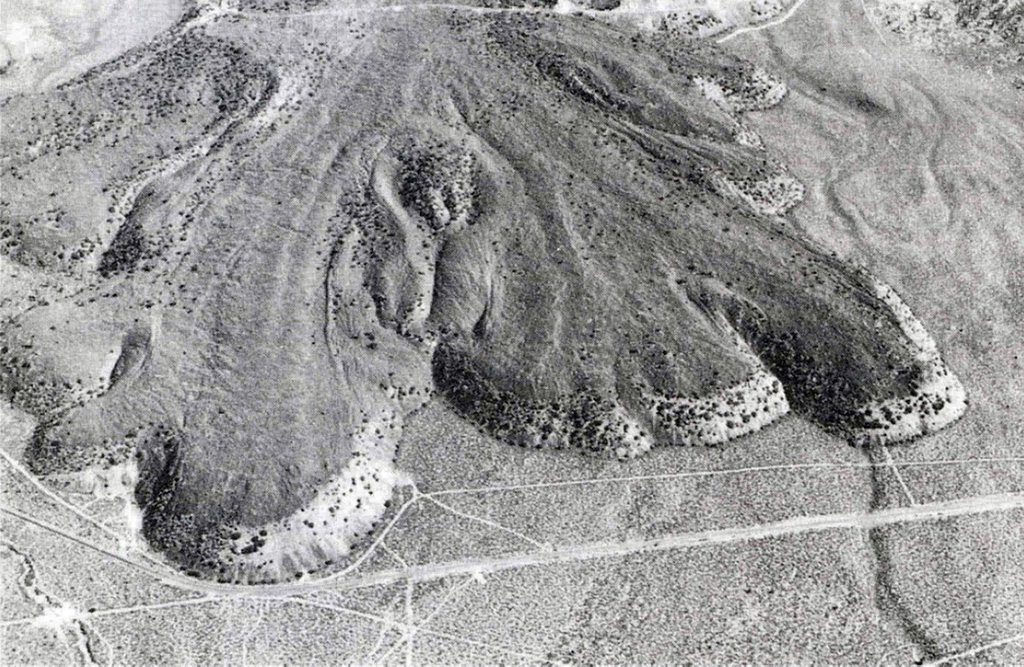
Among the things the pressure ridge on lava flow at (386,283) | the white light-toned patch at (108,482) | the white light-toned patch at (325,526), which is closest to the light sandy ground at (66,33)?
the pressure ridge on lava flow at (386,283)

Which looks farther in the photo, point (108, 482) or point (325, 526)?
point (108, 482)

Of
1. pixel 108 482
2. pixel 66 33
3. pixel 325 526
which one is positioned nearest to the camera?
pixel 325 526

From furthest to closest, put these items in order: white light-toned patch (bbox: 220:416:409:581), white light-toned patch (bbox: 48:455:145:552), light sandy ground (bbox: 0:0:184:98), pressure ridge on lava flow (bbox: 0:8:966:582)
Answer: light sandy ground (bbox: 0:0:184:98), pressure ridge on lava flow (bbox: 0:8:966:582), white light-toned patch (bbox: 48:455:145:552), white light-toned patch (bbox: 220:416:409:581)

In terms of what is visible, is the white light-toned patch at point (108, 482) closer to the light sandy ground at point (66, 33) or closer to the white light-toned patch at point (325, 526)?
the white light-toned patch at point (325, 526)

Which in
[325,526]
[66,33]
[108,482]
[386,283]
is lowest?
[325,526]

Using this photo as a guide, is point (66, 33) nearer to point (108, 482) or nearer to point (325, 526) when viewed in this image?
point (108, 482)

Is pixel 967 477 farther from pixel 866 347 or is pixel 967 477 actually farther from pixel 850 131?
pixel 850 131

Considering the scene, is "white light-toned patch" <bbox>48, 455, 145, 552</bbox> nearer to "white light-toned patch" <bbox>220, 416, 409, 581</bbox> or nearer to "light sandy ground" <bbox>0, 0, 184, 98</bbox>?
"white light-toned patch" <bbox>220, 416, 409, 581</bbox>

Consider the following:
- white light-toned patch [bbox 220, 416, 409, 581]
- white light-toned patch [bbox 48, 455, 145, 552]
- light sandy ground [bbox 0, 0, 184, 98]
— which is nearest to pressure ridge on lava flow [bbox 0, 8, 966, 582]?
white light-toned patch [bbox 220, 416, 409, 581]

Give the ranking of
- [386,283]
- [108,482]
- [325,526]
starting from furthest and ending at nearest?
1. [386,283]
2. [108,482]
3. [325,526]

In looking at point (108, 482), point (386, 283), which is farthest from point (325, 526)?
point (386, 283)
